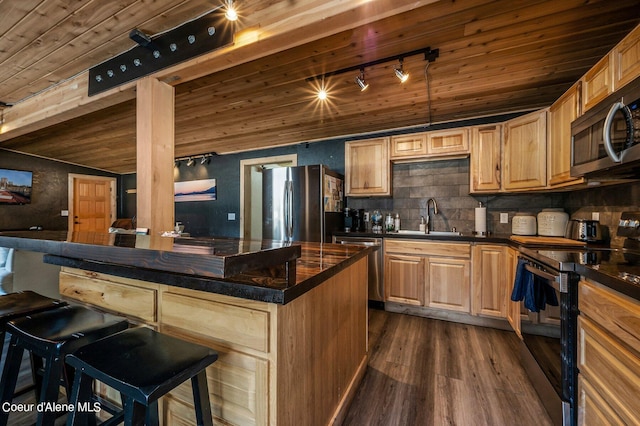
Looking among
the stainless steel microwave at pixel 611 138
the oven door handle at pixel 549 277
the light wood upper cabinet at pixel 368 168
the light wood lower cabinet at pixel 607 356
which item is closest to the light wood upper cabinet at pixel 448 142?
the light wood upper cabinet at pixel 368 168

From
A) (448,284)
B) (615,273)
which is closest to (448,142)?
(448,284)

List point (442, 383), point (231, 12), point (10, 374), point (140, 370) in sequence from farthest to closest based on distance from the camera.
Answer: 1. point (442, 383)
2. point (231, 12)
3. point (10, 374)
4. point (140, 370)

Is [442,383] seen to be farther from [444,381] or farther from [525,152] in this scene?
[525,152]

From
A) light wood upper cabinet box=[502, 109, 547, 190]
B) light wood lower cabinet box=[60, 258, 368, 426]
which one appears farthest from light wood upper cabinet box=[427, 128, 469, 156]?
light wood lower cabinet box=[60, 258, 368, 426]

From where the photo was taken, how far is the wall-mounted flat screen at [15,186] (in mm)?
4957

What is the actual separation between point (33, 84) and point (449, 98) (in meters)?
4.17

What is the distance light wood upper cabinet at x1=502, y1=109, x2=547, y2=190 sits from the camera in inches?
97.1

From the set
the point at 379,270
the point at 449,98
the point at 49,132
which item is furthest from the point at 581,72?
the point at 49,132

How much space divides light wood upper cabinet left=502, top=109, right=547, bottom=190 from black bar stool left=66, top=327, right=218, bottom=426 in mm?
3107

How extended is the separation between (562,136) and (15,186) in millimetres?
8579

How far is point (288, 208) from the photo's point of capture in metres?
3.43

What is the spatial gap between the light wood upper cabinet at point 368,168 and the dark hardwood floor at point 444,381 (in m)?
1.74

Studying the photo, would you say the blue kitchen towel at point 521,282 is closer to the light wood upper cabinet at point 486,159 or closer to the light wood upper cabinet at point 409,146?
the light wood upper cabinet at point 486,159

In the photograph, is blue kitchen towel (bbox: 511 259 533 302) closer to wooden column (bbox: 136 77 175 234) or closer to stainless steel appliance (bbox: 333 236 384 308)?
stainless steel appliance (bbox: 333 236 384 308)
